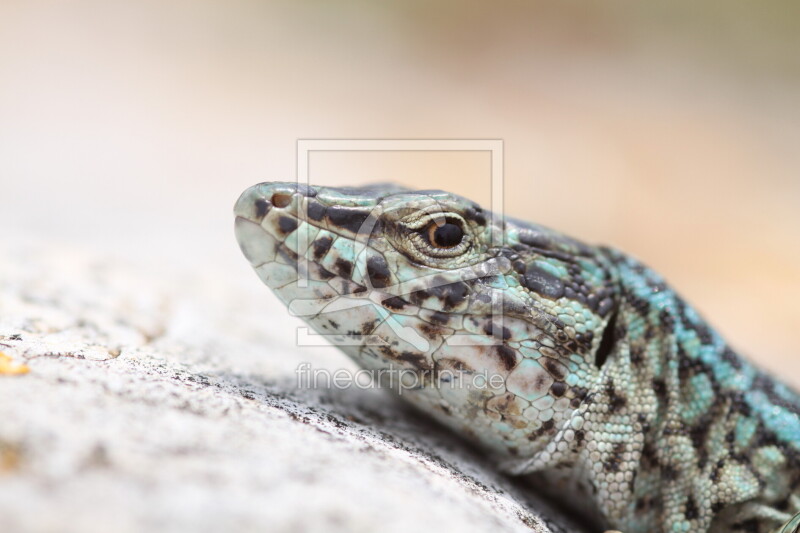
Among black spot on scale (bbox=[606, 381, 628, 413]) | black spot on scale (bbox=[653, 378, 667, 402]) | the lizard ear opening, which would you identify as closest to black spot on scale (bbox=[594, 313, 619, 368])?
the lizard ear opening

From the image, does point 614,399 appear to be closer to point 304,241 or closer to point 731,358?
point 731,358

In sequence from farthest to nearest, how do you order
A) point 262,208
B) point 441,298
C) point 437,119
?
point 437,119 < point 441,298 < point 262,208

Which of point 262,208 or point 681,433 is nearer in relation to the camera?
point 262,208

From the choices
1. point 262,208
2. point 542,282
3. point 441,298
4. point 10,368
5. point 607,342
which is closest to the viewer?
point 10,368

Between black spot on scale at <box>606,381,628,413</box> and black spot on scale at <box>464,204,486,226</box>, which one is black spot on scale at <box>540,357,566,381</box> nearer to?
black spot on scale at <box>606,381,628,413</box>

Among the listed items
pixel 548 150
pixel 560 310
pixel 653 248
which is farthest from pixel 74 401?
pixel 548 150

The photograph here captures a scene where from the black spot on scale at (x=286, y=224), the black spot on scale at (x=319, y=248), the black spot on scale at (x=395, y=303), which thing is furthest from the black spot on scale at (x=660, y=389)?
the black spot on scale at (x=286, y=224)

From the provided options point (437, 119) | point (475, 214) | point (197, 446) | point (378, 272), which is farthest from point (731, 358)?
point (437, 119)
